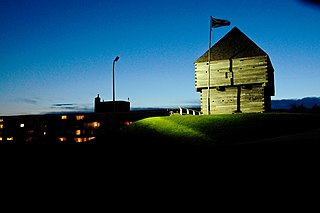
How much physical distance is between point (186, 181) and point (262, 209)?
2.58 meters

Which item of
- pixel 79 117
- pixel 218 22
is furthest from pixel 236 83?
pixel 79 117

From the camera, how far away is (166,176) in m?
8.66

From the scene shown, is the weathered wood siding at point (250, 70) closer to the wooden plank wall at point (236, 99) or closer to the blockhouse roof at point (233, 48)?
the blockhouse roof at point (233, 48)

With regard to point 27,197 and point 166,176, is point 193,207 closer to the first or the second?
point 166,176

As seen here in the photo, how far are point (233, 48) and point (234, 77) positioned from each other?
3.46 m

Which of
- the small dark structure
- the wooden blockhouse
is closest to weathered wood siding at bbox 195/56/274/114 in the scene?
the wooden blockhouse

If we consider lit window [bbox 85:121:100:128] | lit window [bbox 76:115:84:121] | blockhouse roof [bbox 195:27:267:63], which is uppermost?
blockhouse roof [bbox 195:27:267:63]

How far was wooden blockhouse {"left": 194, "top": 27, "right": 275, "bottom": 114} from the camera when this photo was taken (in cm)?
2880

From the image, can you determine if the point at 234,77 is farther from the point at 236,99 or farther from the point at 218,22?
the point at 218,22

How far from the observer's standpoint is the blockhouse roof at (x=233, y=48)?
2938 centimetres

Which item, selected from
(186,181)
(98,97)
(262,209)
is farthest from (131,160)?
(98,97)

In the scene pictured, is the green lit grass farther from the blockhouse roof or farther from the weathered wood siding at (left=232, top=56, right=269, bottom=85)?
the blockhouse roof

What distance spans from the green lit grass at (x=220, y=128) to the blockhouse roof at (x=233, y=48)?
759 cm

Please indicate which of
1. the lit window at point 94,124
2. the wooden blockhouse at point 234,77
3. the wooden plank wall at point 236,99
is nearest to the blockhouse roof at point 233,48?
the wooden blockhouse at point 234,77
